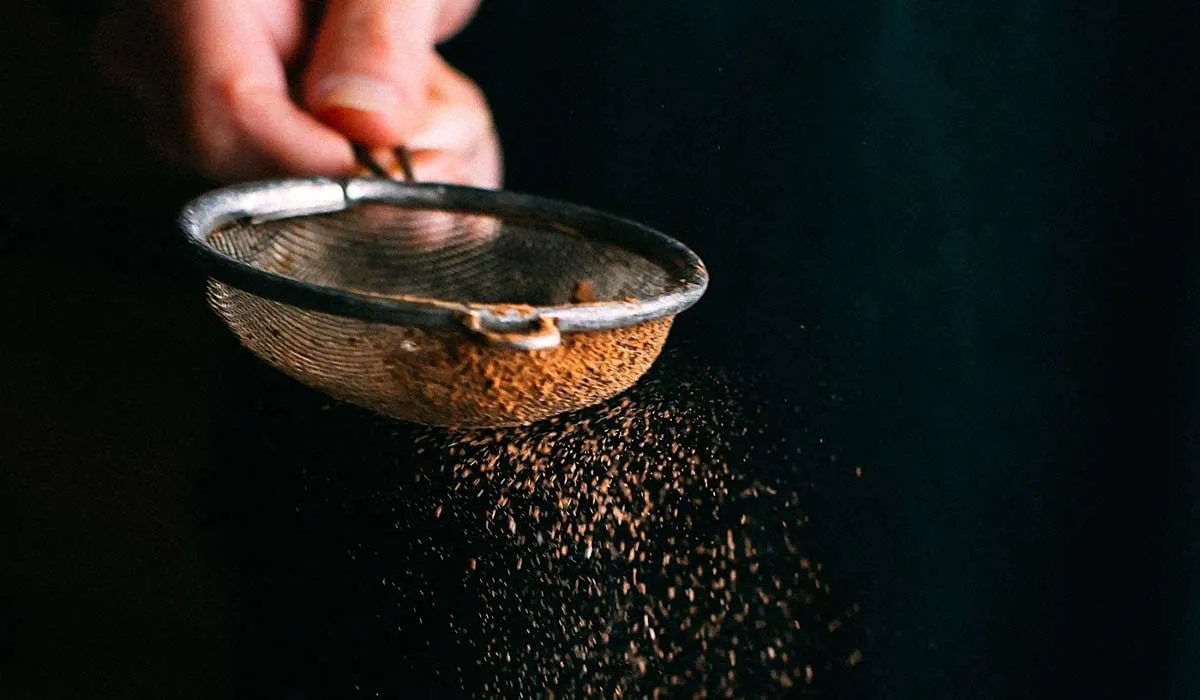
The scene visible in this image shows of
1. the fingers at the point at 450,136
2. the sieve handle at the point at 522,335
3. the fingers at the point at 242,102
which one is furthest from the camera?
the fingers at the point at 450,136

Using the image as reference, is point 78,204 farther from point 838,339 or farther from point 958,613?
point 958,613

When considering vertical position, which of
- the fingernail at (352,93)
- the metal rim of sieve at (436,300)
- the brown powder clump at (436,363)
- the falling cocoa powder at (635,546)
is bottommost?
the falling cocoa powder at (635,546)

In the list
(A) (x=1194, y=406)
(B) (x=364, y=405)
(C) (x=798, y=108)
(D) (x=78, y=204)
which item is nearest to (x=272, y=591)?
(B) (x=364, y=405)

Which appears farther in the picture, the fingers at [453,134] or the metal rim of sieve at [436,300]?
the fingers at [453,134]

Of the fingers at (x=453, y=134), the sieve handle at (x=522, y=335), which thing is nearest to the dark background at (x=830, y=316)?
the fingers at (x=453, y=134)

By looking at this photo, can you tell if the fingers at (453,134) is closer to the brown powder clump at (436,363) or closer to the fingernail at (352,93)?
the fingernail at (352,93)

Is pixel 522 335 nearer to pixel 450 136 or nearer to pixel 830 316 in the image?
pixel 450 136
